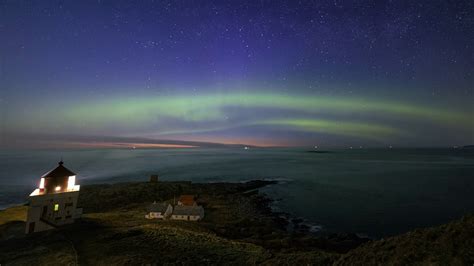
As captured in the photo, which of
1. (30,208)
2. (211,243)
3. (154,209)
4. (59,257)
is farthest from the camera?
(154,209)

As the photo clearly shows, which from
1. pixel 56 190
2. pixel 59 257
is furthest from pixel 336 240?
pixel 56 190

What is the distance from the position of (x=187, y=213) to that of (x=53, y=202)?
1572 centimetres

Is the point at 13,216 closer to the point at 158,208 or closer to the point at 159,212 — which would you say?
the point at 158,208

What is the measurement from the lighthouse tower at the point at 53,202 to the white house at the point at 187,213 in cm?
1183

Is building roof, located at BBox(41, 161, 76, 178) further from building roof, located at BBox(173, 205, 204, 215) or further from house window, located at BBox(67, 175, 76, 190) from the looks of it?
building roof, located at BBox(173, 205, 204, 215)

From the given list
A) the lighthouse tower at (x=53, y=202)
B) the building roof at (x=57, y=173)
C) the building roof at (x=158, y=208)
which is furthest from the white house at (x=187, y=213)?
the building roof at (x=57, y=173)

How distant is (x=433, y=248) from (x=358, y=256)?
368 centimetres

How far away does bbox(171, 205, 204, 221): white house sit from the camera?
32.8m

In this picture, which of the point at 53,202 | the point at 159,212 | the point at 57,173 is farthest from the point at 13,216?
the point at 159,212

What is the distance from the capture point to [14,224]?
2702cm

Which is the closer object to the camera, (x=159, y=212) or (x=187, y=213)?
(x=187, y=213)

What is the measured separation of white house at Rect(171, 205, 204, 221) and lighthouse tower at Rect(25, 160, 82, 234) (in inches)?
466

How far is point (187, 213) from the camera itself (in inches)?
1304

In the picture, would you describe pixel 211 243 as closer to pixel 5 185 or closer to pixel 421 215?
pixel 421 215
